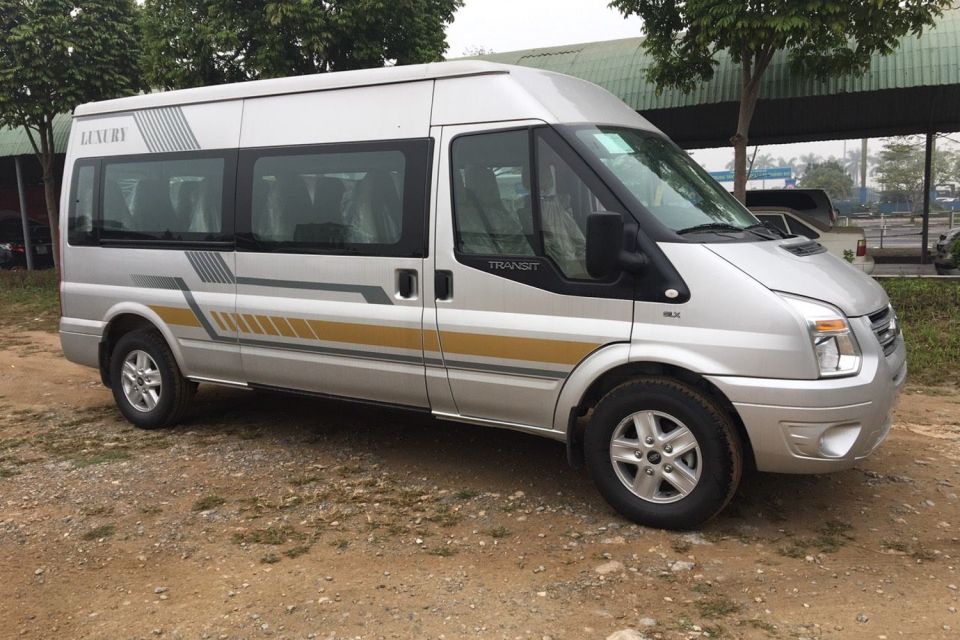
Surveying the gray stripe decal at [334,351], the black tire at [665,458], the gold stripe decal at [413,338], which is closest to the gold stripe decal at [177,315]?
the gold stripe decal at [413,338]

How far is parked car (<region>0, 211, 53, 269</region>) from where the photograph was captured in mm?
20344

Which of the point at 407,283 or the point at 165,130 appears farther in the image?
the point at 165,130

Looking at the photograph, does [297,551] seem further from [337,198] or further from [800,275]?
[800,275]

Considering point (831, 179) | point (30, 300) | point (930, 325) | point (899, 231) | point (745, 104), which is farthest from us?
point (831, 179)

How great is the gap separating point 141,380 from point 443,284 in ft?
9.66

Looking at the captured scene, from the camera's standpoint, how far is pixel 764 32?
28.4ft

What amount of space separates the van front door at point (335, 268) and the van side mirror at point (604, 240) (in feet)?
3.68

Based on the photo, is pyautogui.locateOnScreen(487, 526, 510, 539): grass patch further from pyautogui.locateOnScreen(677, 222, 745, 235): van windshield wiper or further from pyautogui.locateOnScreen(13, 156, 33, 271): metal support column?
pyautogui.locateOnScreen(13, 156, 33, 271): metal support column

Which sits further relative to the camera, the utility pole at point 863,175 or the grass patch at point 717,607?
the utility pole at point 863,175

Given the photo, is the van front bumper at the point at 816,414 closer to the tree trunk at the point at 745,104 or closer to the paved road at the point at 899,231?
the tree trunk at the point at 745,104

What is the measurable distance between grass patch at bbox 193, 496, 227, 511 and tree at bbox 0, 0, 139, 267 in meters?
11.5

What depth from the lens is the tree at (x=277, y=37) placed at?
11.3m

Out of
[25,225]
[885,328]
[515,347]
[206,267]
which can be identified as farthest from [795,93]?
[25,225]


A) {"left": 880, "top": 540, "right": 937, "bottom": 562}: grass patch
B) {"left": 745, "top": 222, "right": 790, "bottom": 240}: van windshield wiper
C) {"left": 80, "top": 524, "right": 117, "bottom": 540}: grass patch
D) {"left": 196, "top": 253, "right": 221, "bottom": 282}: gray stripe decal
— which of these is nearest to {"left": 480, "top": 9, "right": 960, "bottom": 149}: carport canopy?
{"left": 745, "top": 222, "right": 790, "bottom": 240}: van windshield wiper
